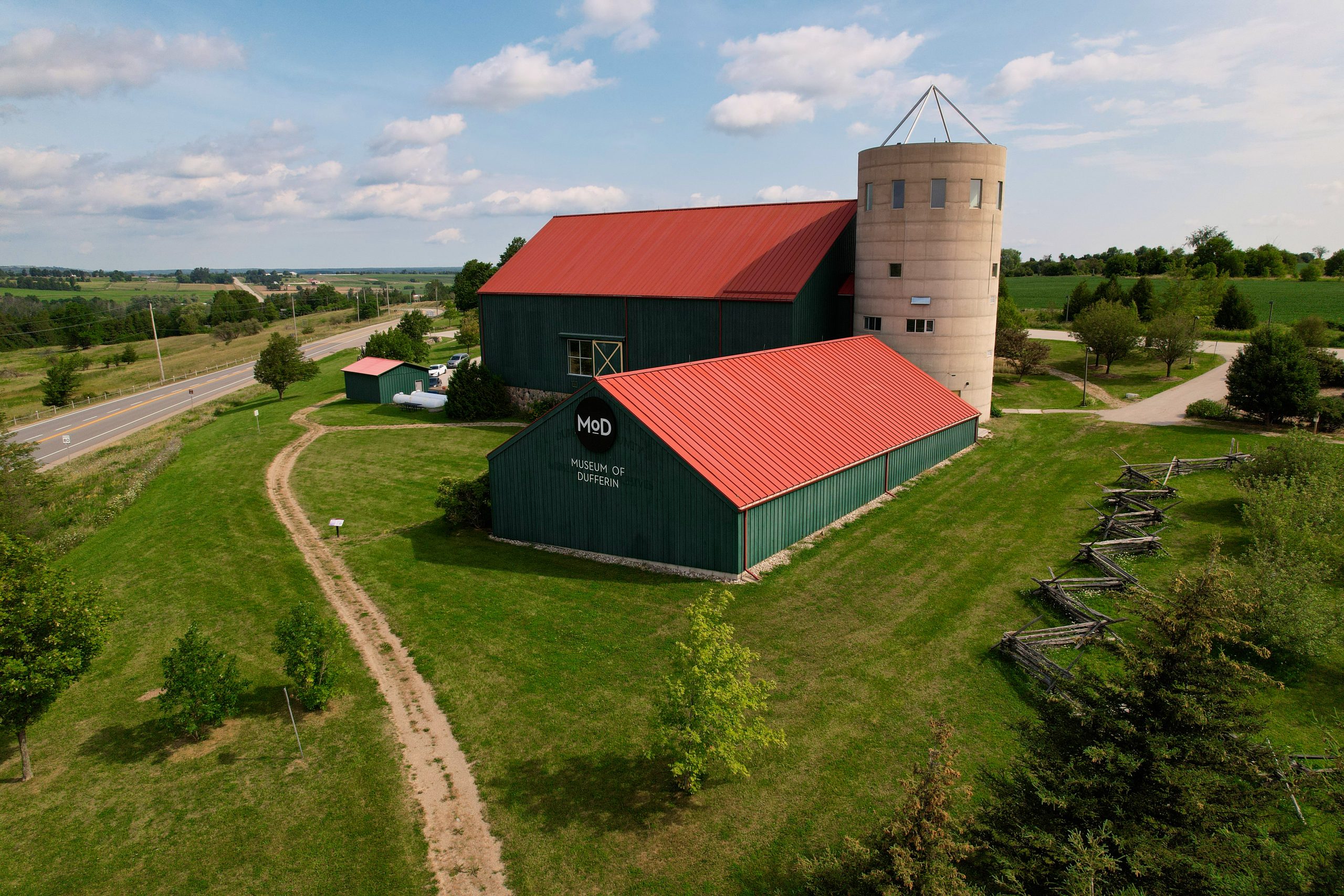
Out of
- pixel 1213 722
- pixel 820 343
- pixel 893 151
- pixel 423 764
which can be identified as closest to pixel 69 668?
pixel 423 764

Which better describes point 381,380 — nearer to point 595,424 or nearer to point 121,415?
point 595,424

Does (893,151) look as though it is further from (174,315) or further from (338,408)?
(174,315)

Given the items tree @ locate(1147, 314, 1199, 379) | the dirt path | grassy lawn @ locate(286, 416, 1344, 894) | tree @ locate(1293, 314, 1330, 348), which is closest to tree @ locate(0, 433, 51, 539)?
grassy lawn @ locate(286, 416, 1344, 894)

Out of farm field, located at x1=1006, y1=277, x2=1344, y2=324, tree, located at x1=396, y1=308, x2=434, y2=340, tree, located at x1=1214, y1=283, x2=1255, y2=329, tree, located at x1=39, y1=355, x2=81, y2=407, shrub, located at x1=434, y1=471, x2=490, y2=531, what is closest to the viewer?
shrub, located at x1=434, y1=471, x2=490, y2=531

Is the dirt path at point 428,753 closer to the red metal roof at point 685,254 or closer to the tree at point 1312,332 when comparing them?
the red metal roof at point 685,254

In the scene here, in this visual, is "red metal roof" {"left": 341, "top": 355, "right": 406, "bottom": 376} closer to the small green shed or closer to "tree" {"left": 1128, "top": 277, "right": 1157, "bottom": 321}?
the small green shed

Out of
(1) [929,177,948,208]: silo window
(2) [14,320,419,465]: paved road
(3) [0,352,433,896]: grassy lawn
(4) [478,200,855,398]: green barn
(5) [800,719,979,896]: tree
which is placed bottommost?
(2) [14,320,419,465]: paved road
